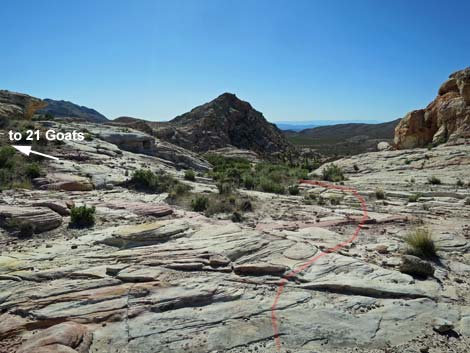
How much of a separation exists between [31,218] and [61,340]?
435 centimetres

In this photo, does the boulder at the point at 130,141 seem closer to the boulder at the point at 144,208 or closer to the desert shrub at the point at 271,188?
the desert shrub at the point at 271,188

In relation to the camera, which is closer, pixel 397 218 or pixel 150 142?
pixel 397 218

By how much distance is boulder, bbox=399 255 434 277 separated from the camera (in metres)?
5.83

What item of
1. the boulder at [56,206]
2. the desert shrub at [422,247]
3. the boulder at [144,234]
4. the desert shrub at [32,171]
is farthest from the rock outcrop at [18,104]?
the desert shrub at [422,247]

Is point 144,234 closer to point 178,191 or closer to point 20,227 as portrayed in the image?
point 20,227

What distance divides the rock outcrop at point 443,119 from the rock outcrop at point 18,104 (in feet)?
98.6

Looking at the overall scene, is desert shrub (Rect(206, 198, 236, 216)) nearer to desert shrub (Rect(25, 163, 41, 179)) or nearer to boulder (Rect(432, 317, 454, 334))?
boulder (Rect(432, 317, 454, 334))

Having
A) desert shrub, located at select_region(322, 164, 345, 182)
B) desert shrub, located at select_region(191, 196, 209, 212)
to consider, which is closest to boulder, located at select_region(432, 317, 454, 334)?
desert shrub, located at select_region(191, 196, 209, 212)

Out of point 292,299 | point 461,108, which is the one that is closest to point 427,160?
point 461,108

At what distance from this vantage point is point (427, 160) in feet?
70.3

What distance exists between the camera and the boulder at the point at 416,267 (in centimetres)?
583

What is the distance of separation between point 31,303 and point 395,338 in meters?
4.85

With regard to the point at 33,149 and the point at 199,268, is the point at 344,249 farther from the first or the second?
the point at 33,149

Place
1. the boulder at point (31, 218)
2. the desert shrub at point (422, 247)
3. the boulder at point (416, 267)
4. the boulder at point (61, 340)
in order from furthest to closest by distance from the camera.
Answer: the boulder at point (31, 218) < the desert shrub at point (422, 247) < the boulder at point (416, 267) < the boulder at point (61, 340)
